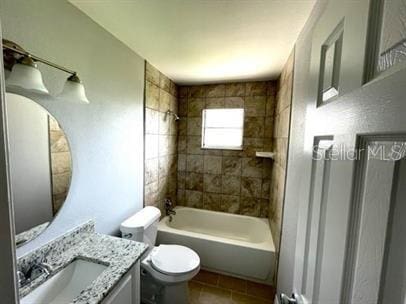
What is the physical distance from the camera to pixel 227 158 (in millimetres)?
2947

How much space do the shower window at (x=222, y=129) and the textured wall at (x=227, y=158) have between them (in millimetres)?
107

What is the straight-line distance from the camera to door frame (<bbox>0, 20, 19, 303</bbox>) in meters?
0.36

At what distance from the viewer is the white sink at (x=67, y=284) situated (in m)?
1.00

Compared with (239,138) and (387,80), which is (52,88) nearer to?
(387,80)

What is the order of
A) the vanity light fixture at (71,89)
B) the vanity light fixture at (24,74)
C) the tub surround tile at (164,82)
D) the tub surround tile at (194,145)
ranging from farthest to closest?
the tub surround tile at (194,145) → the tub surround tile at (164,82) → the vanity light fixture at (71,89) → the vanity light fixture at (24,74)

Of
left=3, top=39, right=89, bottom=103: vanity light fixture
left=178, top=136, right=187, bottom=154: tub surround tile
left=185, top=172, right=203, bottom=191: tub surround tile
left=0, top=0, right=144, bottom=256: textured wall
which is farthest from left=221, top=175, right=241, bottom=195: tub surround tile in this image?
left=3, top=39, right=89, bottom=103: vanity light fixture

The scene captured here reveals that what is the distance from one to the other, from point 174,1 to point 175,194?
2.57m

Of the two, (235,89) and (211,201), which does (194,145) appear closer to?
(211,201)

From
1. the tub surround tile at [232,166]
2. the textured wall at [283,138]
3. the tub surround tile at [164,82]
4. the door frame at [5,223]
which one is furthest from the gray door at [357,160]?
the tub surround tile at [232,166]

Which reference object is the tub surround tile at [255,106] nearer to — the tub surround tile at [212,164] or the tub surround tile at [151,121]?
the tub surround tile at [212,164]

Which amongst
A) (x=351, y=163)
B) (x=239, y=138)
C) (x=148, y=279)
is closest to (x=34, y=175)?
(x=148, y=279)

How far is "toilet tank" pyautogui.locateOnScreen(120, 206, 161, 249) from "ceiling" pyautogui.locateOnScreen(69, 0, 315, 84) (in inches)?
63.1

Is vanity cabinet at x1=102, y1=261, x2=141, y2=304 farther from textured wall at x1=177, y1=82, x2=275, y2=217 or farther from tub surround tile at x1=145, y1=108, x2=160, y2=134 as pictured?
textured wall at x1=177, y1=82, x2=275, y2=217

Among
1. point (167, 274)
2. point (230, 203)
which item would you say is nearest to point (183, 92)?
point (230, 203)
